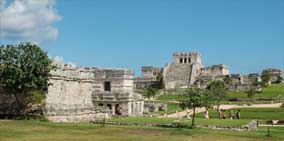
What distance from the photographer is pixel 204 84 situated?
119 m

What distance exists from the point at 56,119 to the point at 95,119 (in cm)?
584

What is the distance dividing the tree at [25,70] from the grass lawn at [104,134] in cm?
668

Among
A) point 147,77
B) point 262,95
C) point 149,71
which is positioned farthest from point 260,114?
point 149,71

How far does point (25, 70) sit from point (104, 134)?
15.1 metres

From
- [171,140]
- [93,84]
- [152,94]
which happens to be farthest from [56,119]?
[152,94]

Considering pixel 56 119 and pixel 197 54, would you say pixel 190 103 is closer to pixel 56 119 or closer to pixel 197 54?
pixel 56 119

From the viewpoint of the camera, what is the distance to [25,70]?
46906mm

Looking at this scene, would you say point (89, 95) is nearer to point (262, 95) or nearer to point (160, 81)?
point (262, 95)

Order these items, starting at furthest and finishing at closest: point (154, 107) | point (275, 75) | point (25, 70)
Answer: point (275, 75) < point (154, 107) < point (25, 70)

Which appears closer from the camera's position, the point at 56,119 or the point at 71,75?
the point at 56,119

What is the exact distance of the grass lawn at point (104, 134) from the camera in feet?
106

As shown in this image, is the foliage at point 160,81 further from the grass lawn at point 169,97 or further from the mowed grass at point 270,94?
the mowed grass at point 270,94

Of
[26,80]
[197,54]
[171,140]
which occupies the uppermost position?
[197,54]

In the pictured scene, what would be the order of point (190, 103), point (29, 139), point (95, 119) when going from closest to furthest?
1. point (29, 139)
2. point (190, 103)
3. point (95, 119)
